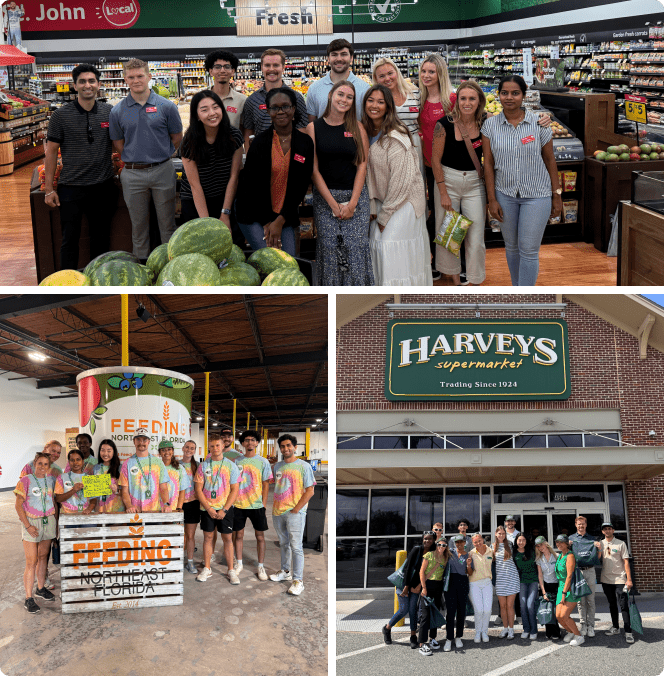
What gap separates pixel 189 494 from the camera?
226 cm

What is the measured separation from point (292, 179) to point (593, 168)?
4.25 metres

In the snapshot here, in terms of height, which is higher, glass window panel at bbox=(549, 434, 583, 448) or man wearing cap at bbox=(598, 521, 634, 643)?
glass window panel at bbox=(549, 434, 583, 448)

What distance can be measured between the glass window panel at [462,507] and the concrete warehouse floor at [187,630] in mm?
1467

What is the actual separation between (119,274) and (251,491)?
35.7 inches

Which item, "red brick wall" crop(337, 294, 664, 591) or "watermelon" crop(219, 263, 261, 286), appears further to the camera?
"watermelon" crop(219, 263, 261, 286)

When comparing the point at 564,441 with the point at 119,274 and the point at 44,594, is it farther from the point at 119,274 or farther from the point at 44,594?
the point at 44,594

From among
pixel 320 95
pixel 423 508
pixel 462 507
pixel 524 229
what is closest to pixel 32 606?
pixel 423 508

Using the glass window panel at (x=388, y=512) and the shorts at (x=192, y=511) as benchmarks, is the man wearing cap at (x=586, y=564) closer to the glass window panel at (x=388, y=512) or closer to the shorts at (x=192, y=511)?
the glass window panel at (x=388, y=512)

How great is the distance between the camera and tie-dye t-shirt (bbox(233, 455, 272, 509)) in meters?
2.28

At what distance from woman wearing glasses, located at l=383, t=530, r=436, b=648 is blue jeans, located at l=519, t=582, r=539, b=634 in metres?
0.57

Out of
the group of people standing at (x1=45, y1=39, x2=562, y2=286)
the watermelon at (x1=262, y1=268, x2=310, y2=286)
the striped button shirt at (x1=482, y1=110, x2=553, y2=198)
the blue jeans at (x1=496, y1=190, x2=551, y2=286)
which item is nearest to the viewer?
the watermelon at (x1=262, y1=268, x2=310, y2=286)

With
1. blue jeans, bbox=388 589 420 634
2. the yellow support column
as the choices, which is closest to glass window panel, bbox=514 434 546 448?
the yellow support column

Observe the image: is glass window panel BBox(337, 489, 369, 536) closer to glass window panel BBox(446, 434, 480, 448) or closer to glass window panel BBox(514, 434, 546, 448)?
glass window panel BBox(446, 434, 480, 448)

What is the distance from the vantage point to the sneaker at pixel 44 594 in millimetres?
2193
